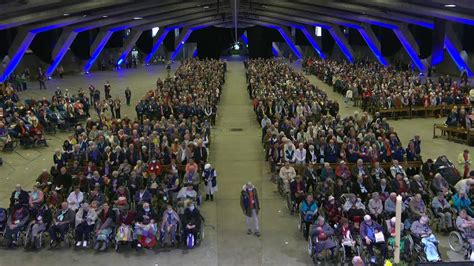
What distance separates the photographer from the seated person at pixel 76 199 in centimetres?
1136

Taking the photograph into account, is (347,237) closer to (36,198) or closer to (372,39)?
(36,198)

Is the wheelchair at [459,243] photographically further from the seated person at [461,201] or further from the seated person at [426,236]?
the seated person at [461,201]

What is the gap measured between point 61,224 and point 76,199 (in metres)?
0.98

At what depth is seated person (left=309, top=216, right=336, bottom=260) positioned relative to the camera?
9641 millimetres

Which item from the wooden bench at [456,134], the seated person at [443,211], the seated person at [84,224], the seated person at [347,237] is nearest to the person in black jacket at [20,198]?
the seated person at [84,224]

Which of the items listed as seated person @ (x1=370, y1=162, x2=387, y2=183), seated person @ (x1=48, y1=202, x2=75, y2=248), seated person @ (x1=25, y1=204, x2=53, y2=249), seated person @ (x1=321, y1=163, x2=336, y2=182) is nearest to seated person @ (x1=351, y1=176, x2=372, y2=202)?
seated person @ (x1=370, y1=162, x2=387, y2=183)

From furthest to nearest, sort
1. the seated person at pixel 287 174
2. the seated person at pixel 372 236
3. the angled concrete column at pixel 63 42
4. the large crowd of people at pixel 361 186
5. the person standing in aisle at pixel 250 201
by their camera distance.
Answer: the angled concrete column at pixel 63 42 → the seated person at pixel 287 174 → the person standing in aisle at pixel 250 201 → the large crowd of people at pixel 361 186 → the seated person at pixel 372 236

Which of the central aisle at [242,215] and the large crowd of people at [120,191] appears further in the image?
the large crowd of people at [120,191]

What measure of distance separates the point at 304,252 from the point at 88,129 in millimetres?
10712

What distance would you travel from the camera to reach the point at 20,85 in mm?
36656

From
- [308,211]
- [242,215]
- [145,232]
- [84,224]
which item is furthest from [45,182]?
[308,211]

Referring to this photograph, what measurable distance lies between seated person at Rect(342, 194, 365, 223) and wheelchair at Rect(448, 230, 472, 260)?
6.01 feet

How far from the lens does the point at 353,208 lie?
10.5 m

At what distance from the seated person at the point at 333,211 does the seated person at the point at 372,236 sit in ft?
2.72
